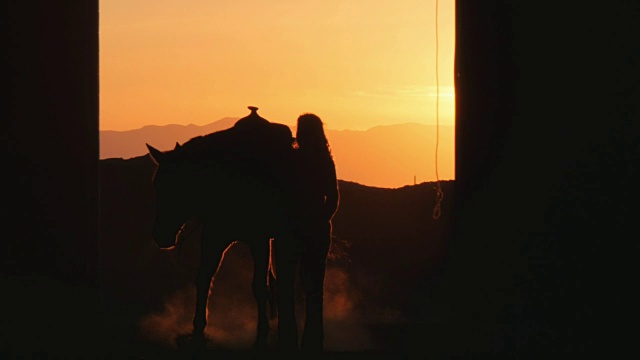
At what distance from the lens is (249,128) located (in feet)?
23.1

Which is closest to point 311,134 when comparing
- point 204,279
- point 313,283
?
point 313,283

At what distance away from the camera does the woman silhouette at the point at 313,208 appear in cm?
679

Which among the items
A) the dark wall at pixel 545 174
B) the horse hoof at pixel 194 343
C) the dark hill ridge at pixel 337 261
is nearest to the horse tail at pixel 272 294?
the horse hoof at pixel 194 343

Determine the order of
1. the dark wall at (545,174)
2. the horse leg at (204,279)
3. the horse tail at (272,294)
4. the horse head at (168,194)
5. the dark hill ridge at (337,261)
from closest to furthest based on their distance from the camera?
the dark wall at (545,174)
the horse head at (168,194)
the horse leg at (204,279)
the horse tail at (272,294)
the dark hill ridge at (337,261)

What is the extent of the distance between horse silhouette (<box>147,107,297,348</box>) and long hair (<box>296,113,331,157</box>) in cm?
19

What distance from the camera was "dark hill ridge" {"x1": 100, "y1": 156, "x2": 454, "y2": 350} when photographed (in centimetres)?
1817

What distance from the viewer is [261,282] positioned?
6.92m

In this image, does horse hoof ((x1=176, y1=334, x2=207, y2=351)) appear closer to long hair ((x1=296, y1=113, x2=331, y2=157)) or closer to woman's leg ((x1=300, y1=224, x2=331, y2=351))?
woman's leg ((x1=300, y1=224, x2=331, y2=351))

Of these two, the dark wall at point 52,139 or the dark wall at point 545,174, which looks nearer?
the dark wall at point 545,174

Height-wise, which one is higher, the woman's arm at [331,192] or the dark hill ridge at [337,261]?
the woman's arm at [331,192]

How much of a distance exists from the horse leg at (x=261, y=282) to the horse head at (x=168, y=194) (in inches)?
19.8

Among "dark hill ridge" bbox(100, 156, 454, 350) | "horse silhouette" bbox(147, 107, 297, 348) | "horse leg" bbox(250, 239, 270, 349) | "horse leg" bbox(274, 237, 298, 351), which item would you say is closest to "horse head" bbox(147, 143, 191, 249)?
"horse silhouette" bbox(147, 107, 297, 348)

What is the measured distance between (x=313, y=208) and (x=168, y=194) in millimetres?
821

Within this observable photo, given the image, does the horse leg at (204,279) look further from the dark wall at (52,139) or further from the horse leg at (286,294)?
the dark wall at (52,139)
